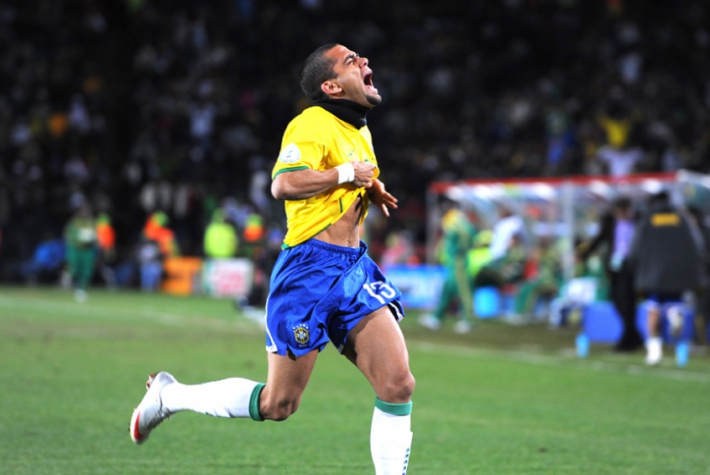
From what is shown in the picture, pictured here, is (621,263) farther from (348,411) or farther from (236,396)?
(236,396)

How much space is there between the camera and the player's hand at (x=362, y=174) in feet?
17.2

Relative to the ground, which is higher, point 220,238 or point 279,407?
point 279,407

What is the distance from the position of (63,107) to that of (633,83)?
16369mm

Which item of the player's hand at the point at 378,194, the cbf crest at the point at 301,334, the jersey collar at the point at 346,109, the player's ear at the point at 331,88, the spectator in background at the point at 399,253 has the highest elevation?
the player's ear at the point at 331,88

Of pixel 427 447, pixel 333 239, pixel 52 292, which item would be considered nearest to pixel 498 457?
pixel 427 447

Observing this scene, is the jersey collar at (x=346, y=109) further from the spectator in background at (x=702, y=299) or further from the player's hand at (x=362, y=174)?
the spectator in background at (x=702, y=299)

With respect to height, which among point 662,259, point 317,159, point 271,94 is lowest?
point 662,259

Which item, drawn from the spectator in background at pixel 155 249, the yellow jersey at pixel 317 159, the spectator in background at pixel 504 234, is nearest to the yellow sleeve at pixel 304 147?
the yellow jersey at pixel 317 159

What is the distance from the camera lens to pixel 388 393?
5.12 m

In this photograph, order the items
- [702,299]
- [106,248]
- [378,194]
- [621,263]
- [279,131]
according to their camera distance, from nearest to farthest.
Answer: [378,194] < [621,263] < [702,299] < [106,248] < [279,131]

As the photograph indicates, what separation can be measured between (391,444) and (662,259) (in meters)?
8.95

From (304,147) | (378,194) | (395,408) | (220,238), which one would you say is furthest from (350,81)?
(220,238)

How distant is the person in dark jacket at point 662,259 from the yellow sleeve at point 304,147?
889 cm

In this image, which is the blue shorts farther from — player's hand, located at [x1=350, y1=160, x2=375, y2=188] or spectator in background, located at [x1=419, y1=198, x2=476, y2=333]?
spectator in background, located at [x1=419, y1=198, x2=476, y2=333]
